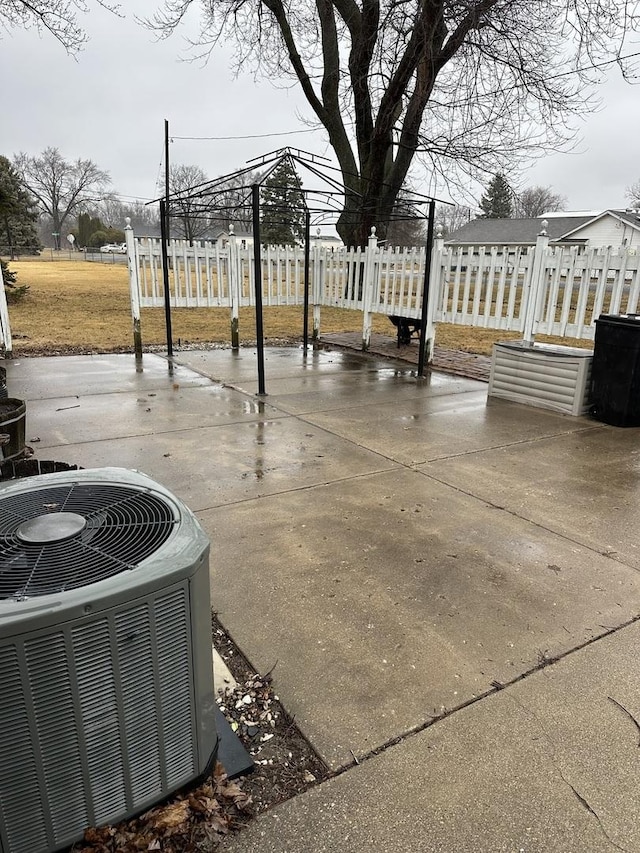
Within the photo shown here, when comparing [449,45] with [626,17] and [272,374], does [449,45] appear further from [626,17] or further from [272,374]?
[272,374]

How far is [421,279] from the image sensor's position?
26.4 ft

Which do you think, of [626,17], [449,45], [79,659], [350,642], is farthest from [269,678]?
[449,45]

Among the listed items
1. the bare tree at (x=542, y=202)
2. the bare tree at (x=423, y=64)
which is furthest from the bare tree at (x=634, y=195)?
the bare tree at (x=423, y=64)

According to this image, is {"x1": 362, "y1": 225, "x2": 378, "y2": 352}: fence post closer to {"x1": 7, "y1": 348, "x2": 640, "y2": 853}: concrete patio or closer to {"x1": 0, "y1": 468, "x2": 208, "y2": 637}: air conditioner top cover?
{"x1": 7, "y1": 348, "x2": 640, "y2": 853}: concrete patio

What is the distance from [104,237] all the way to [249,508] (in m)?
58.5

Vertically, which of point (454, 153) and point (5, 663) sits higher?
point (454, 153)

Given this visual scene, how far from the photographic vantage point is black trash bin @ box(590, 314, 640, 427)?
495cm

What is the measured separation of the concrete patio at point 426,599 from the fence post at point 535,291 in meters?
1.25

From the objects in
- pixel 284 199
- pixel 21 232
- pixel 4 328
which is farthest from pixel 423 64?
pixel 21 232

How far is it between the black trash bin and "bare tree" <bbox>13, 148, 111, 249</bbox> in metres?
65.4

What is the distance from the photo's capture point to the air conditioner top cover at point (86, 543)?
1085mm

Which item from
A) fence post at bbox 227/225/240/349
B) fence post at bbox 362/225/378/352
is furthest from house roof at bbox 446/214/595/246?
fence post at bbox 227/225/240/349

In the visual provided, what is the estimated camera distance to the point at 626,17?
326 inches

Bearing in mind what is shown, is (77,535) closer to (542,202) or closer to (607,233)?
(607,233)
